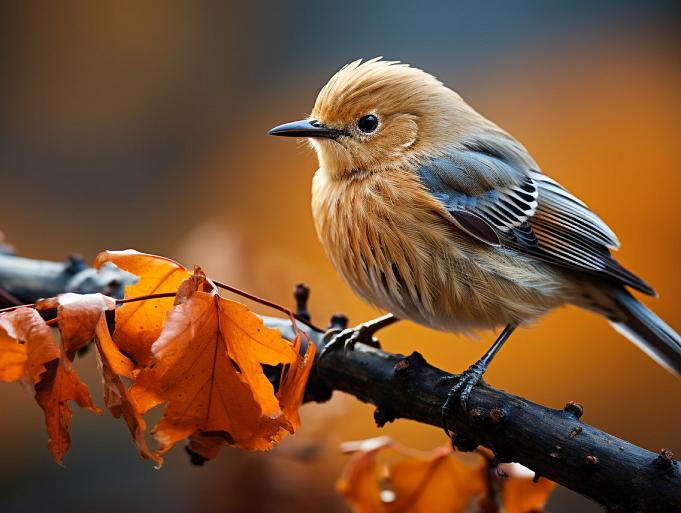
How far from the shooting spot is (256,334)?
4.00 ft

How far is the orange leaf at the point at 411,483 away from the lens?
5.24 feet

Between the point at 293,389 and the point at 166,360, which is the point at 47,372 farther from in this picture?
the point at 293,389

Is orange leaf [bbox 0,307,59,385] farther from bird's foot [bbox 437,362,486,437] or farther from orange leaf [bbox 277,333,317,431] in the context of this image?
bird's foot [bbox 437,362,486,437]

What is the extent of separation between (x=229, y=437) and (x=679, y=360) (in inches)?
56.9

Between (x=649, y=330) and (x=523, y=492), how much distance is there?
2.86 ft

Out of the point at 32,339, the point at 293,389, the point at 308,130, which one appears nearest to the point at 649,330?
the point at 308,130

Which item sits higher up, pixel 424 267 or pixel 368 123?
pixel 368 123

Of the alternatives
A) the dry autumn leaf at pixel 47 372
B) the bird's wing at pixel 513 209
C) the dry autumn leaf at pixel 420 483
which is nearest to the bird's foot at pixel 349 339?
the dry autumn leaf at pixel 420 483

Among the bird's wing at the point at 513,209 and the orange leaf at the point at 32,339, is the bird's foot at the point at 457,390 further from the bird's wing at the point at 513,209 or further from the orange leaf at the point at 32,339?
the orange leaf at the point at 32,339

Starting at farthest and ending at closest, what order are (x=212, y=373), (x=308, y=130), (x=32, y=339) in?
1. (x=308, y=130)
2. (x=212, y=373)
3. (x=32, y=339)

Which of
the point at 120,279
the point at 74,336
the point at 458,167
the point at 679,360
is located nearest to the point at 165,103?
the point at 120,279

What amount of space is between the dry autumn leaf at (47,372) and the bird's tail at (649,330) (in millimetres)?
1533

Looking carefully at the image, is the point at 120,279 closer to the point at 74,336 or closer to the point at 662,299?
the point at 74,336

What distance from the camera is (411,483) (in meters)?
1.63
